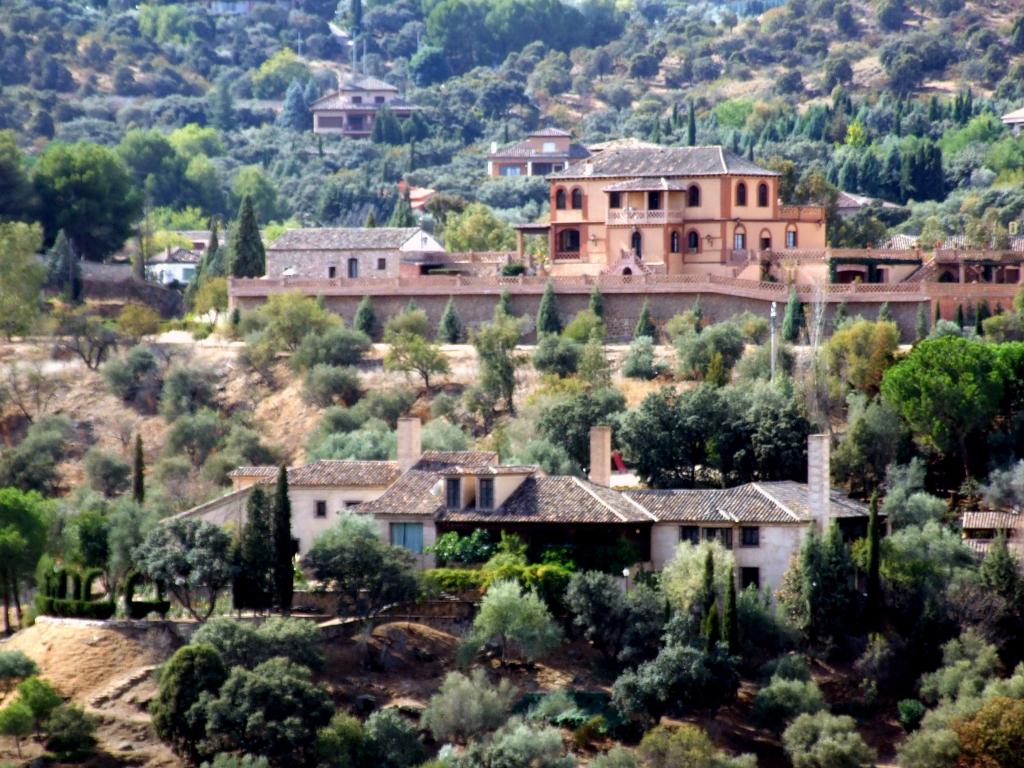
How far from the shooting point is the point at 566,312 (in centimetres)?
10669

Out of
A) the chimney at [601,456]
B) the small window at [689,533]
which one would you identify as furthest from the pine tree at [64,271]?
the small window at [689,533]

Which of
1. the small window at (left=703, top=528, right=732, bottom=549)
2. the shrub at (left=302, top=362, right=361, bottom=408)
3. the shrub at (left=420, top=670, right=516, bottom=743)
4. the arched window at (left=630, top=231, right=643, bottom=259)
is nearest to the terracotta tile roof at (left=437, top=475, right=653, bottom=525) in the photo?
the small window at (left=703, top=528, right=732, bottom=549)

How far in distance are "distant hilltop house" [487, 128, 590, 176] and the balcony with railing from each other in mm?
57471

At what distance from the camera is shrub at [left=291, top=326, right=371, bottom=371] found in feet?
345

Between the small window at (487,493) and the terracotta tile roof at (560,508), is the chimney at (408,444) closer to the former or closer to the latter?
the small window at (487,493)

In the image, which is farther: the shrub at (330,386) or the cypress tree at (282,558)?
the shrub at (330,386)

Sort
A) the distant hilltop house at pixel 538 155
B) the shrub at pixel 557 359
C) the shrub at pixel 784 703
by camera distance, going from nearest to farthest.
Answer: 1. the shrub at pixel 784 703
2. the shrub at pixel 557 359
3. the distant hilltop house at pixel 538 155

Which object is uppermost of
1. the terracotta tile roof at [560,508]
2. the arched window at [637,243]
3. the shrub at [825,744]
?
the arched window at [637,243]

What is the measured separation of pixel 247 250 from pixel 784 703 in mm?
49990

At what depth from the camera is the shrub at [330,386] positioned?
102688 mm

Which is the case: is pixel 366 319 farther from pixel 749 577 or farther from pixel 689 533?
pixel 749 577

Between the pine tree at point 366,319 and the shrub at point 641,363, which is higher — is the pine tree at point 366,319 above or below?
above

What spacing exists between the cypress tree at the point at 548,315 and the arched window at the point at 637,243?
4.67 metres

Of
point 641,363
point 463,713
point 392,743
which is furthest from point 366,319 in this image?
point 392,743
